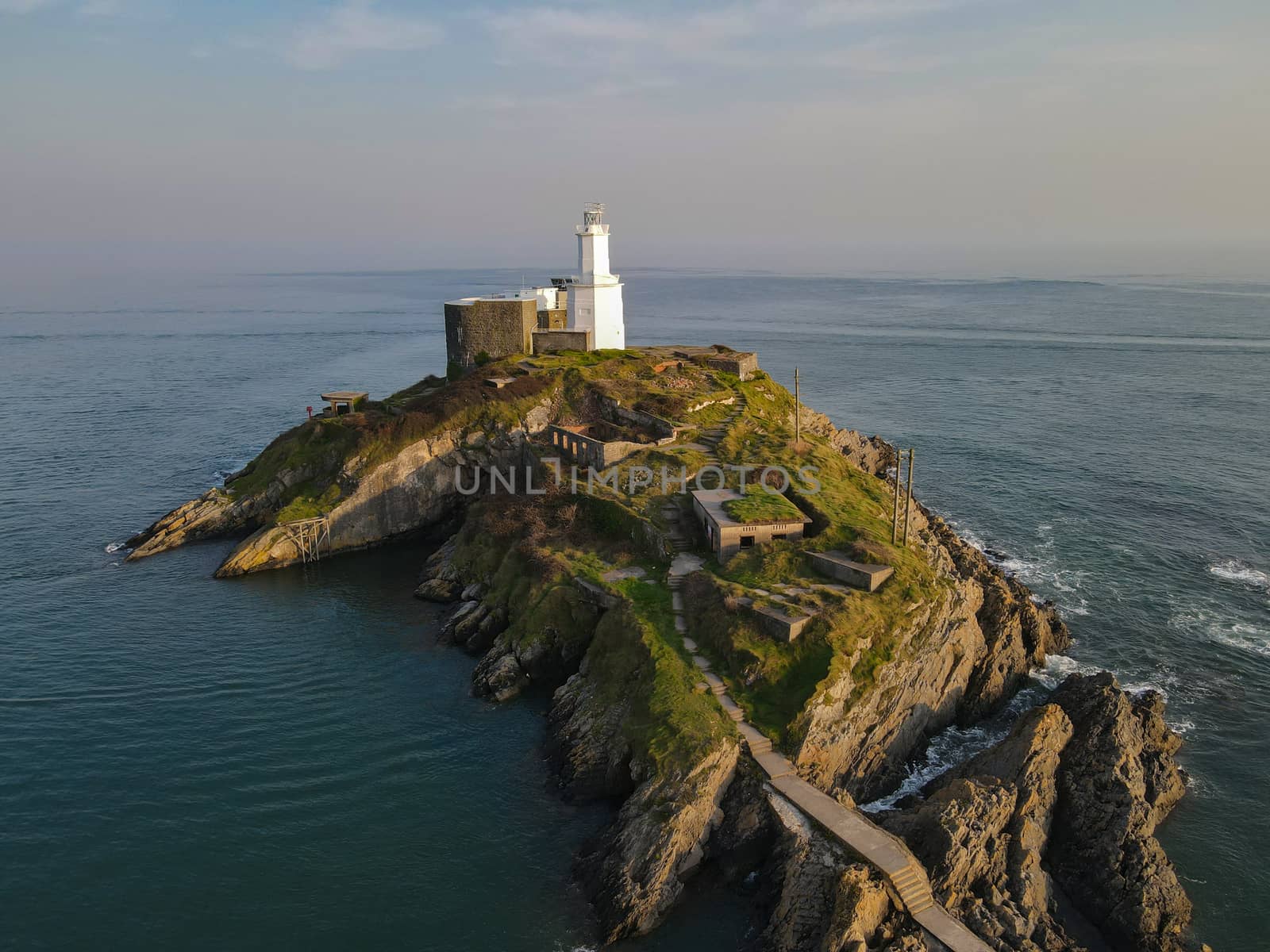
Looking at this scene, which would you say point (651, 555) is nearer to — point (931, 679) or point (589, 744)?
point (589, 744)

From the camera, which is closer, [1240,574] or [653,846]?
[653,846]

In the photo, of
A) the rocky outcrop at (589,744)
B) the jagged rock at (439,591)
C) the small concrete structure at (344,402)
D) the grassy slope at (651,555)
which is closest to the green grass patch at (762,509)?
the grassy slope at (651,555)

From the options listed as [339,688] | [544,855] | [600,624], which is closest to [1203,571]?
[600,624]

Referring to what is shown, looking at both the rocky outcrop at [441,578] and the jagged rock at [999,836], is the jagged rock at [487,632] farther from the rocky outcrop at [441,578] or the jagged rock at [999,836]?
the jagged rock at [999,836]

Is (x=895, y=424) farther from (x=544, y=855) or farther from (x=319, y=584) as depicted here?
(x=544, y=855)

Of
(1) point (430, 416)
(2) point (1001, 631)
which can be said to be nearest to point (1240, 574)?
(2) point (1001, 631)

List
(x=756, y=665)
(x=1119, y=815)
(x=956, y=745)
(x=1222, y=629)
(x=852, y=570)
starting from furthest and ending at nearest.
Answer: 1. (x=1222, y=629)
2. (x=852, y=570)
3. (x=956, y=745)
4. (x=756, y=665)
5. (x=1119, y=815)

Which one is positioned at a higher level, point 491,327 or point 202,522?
point 491,327
